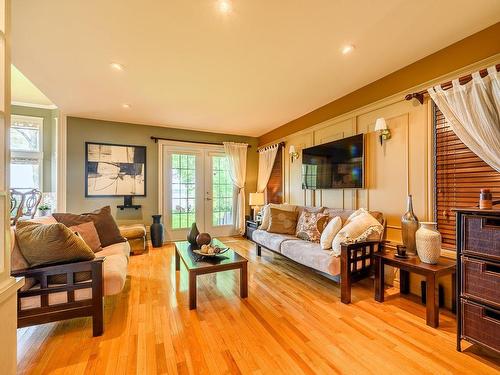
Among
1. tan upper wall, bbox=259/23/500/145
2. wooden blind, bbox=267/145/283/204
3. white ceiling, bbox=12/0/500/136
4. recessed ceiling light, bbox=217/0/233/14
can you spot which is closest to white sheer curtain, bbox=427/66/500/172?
tan upper wall, bbox=259/23/500/145

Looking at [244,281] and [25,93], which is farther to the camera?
[25,93]

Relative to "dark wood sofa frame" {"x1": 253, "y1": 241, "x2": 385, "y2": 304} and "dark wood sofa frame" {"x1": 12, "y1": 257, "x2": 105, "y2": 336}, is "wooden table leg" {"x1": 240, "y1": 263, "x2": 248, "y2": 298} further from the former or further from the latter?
"dark wood sofa frame" {"x1": 12, "y1": 257, "x2": 105, "y2": 336}

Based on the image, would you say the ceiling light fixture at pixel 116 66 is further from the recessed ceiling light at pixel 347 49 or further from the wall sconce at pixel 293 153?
the wall sconce at pixel 293 153

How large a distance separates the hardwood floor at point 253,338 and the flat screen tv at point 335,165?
143cm

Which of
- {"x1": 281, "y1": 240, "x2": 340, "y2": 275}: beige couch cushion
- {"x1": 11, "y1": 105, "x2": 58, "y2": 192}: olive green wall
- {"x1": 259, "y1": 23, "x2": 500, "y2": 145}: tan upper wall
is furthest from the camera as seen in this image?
{"x1": 11, "y1": 105, "x2": 58, "y2": 192}: olive green wall

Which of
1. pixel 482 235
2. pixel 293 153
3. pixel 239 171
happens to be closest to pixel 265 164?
pixel 239 171

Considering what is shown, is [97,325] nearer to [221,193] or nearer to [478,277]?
[478,277]

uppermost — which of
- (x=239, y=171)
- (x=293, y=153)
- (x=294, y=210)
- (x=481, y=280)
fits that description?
(x=293, y=153)

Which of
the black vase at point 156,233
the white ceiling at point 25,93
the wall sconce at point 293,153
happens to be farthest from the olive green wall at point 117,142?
the wall sconce at point 293,153

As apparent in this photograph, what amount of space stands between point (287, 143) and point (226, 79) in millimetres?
2156

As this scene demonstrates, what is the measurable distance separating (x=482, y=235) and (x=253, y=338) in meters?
1.73

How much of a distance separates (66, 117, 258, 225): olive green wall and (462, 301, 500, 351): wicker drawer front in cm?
480

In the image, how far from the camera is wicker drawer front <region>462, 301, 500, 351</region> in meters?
→ 1.44

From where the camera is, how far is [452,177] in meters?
2.18
